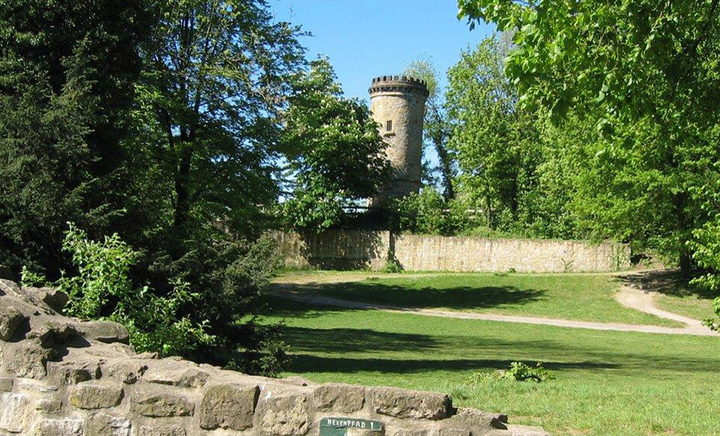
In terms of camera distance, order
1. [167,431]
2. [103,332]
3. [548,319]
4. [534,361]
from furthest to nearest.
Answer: [548,319] → [534,361] → [103,332] → [167,431]

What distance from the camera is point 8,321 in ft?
16.8

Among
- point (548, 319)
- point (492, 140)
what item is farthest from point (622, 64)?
point (492, 140)

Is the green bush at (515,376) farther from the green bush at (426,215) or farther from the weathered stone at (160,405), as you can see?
the green bush at (426,215)

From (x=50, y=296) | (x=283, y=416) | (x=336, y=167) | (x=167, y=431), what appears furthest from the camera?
(x=336, y=167)

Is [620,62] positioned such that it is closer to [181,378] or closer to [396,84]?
[181,378]

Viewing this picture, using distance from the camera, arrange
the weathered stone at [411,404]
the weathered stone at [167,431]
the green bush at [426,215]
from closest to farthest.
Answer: the weathered stone at [411,404], the weathered stone at [167,431], the green bush at [426,215]

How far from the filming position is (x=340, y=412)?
436cm

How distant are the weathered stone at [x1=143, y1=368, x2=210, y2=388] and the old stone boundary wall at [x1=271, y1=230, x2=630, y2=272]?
33.8m

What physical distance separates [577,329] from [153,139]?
15508 millimetres

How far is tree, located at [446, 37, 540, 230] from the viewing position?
47812mm

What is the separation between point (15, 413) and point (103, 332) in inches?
36.3

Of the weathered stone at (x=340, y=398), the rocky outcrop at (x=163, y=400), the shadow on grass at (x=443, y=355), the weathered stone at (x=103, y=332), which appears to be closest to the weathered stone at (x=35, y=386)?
the rocky outcrop at (x=163, y=400)

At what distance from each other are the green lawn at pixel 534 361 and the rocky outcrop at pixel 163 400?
11.0ft

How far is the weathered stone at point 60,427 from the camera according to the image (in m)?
4.85
